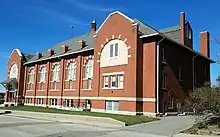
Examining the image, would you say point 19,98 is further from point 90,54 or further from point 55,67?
point 90,54

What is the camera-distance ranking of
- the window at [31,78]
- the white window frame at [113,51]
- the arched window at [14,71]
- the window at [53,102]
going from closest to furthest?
the white window frame at [113,51], the window at [53,102], the window at [31,78], the arched window at [14,71]

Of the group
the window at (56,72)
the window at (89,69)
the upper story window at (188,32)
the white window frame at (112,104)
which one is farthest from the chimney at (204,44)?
the window at (56,72)

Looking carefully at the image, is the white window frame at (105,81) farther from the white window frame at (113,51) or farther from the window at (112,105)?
the white window frame at (113,51)

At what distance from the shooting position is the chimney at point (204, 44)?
4199 centimetres

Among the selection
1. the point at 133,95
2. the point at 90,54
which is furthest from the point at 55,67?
the point at 133,95

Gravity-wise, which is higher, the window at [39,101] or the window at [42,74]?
the window at [42,74]

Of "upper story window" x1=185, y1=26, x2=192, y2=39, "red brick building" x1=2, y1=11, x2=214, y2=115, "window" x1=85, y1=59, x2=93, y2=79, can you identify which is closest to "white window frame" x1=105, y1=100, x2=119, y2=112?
"red brick building" x1=2, y1=11, x2=214, y2=115

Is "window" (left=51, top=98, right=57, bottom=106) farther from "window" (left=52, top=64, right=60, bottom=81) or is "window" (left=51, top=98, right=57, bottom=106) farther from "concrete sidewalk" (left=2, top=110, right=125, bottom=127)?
"concrete sidewalk" (left=2, top=110, right=125, bottom=127)

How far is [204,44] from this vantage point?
42.3 metres

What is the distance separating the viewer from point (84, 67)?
1527 inches

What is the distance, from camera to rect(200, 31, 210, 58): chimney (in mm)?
41987

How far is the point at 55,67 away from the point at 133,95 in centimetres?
2005

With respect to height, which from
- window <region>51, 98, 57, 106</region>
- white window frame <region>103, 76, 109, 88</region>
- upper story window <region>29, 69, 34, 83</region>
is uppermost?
upper story window <region>29, 69, 34, 83</region>

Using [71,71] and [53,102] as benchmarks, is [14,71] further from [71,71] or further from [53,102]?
[71,71]
